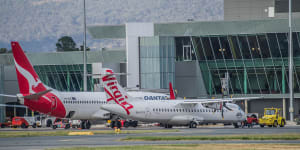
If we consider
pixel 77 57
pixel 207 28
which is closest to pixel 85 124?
pixel 207 28

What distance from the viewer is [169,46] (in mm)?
94562

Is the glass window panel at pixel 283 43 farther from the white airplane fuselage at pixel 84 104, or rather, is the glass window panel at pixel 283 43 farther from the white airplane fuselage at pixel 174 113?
the white airplane fuselage at pixel 84 104

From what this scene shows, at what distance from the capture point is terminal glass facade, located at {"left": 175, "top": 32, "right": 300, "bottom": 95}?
92.9 meters

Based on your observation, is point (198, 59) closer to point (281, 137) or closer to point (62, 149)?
point (281, 137)

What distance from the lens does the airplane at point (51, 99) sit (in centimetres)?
6094

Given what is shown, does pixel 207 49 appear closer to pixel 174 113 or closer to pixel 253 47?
pixel 253 47

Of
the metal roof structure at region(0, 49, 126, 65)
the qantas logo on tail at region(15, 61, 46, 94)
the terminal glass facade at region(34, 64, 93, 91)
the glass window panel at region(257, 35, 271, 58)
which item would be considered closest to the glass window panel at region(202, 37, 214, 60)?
the glass window panel at region(257, 35, 271, 58)

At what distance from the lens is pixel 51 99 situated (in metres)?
63.0

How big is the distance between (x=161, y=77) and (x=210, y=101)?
27385mm

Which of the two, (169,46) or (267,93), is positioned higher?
(169,46)

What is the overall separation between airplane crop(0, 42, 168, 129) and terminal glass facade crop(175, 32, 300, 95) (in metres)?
31.9

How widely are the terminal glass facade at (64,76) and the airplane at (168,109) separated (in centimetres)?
4323

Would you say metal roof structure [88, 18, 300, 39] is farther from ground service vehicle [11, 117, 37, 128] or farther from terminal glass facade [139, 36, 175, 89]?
ground service vehicle [11, 117, 37, 128]

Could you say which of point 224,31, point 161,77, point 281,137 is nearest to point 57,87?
point 161,77
